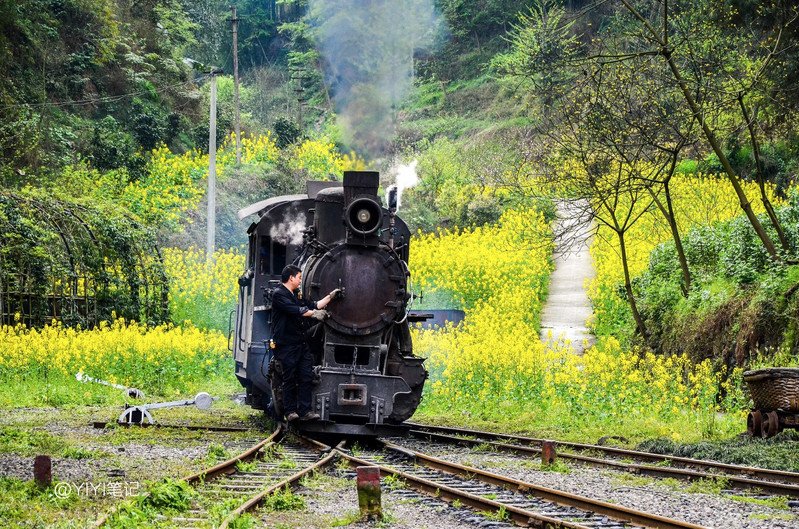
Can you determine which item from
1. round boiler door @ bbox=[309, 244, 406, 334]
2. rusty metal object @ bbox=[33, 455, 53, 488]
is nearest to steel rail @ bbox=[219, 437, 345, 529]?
round boiler door @ bbox=[309, 244, 406, 334]

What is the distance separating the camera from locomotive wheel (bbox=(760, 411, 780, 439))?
11391mm

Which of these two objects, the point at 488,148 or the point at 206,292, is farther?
the point at 488,148

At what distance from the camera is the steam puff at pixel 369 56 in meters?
12.8

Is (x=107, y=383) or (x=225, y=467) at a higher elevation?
(x=107, y=383)

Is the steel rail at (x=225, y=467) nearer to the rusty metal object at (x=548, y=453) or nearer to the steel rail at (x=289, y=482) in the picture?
the steel rail at (x=289, y=482)

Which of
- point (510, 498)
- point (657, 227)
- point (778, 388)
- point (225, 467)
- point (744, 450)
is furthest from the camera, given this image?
point (657, 227)

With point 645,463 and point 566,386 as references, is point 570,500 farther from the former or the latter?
point 566,386

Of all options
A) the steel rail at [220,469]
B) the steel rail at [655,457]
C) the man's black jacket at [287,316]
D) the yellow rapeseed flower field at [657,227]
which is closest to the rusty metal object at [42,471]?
the steel rail at [220,469]

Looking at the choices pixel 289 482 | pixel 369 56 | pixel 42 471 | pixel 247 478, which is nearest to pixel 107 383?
pixel 369 56

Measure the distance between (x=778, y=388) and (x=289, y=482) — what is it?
6.29 metres

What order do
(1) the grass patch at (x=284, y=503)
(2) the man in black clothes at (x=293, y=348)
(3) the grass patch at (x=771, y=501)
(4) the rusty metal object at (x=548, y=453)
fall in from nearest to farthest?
(1) the grass patch at (x=284, y=503) < (3) the grass patch at (x=771, y=501) < (4) the rusty metal object at (x=548, y=453) < (2) the man in black clothes at (x=293, y=348)

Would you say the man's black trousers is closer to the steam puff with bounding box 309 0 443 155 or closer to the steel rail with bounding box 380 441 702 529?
the steel rail with bounding box 380 441 702 529

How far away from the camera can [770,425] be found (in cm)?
1144

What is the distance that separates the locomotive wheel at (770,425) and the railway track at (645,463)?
1978mm
